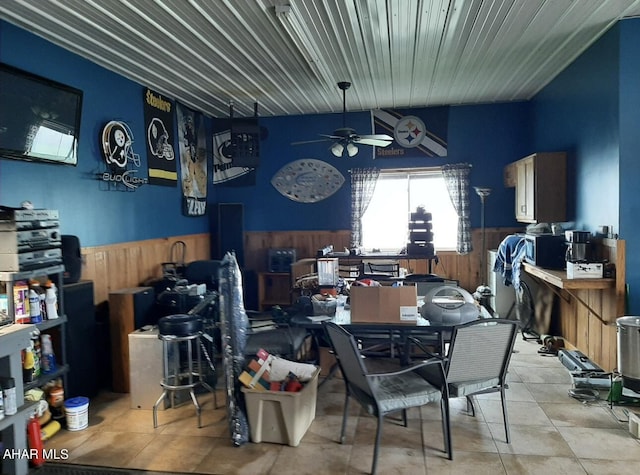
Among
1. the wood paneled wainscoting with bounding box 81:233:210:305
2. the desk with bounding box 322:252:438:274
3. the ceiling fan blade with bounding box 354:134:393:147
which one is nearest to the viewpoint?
the wood paneled wainscoting with bounding box 81:233:210:305

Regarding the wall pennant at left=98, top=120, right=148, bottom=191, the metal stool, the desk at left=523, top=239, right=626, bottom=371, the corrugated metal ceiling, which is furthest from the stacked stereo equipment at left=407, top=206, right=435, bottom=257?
the wall pennant at left=98, top=120, right=148, bottom=191

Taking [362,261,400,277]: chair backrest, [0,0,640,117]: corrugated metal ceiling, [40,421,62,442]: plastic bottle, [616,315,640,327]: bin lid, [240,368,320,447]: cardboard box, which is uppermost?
[0,0,640,117]: corrugated metal ceiling

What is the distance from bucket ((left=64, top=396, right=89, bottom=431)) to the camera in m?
3.20

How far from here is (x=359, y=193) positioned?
6.76 meters

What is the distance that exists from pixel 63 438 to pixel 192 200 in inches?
143

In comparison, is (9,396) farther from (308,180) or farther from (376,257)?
(308,180)

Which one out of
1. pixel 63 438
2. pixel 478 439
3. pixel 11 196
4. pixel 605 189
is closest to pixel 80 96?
pixel 11 196

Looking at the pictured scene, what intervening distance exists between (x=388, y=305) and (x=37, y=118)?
2982 millimetres

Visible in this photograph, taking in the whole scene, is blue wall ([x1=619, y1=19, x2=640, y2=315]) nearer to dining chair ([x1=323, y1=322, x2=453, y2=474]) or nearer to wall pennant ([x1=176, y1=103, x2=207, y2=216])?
dining chair ([x1=323, y1=322, x2=453, y2=474])

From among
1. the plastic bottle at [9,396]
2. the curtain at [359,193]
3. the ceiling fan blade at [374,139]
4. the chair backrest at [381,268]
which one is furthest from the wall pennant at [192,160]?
the plastic bottle at [9,396]

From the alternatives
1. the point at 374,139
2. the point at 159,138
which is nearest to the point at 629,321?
the point at 374,139

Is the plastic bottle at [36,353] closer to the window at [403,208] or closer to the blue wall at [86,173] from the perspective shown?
the blue wall at [86,173]

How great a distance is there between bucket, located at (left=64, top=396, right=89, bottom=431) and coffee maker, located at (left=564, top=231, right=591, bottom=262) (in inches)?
158

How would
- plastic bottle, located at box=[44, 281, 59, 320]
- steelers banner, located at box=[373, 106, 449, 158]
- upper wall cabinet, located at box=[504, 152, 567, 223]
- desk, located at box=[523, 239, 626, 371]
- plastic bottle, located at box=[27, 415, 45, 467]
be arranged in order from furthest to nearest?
steelers banner, located at box=[373, 106, 449, 158] → upper wall cabinet, located at box=[504, 152, 567, 223] → desk, located at box=[523, 239, 626, 371] → plastic bottle, located at box=[44, 281, 59, 320] → plastic bottle, located at box=[27, 415, 45, 467]
